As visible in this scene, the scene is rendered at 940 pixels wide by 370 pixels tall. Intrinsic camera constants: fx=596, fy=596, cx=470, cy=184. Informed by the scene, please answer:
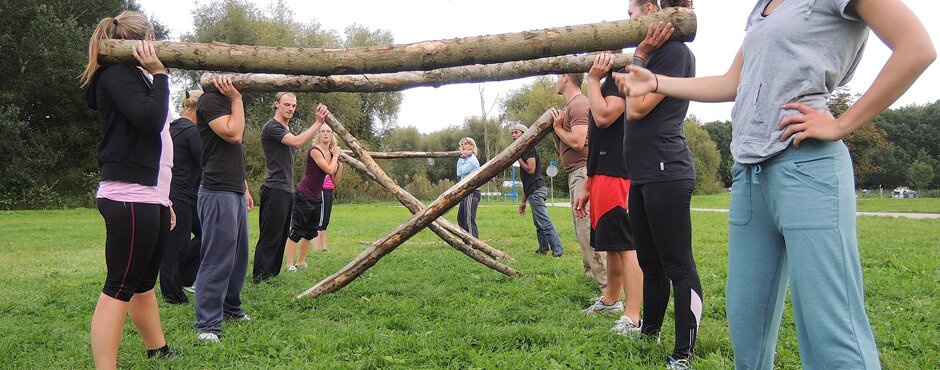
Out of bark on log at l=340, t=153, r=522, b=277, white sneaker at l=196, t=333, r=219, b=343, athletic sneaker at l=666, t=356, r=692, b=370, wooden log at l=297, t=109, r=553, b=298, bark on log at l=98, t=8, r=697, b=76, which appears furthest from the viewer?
bark on log at l=340, t=153, r=522, b=277

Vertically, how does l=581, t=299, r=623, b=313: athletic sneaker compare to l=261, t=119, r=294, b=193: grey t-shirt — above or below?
below

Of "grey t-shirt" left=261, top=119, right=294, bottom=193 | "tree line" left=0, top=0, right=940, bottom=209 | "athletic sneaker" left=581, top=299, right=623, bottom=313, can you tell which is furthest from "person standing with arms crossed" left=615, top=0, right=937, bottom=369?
"tree line" left=0, top=0, right=940, bottom=209

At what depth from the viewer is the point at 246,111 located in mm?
33750

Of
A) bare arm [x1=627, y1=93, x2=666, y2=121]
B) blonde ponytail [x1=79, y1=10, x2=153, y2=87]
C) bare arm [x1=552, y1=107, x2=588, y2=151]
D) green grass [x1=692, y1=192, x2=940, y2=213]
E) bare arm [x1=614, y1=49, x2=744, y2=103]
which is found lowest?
green grass [x1=692, y1=192, x2=940, y2=213]

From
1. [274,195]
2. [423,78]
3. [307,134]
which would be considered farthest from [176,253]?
[423,78]

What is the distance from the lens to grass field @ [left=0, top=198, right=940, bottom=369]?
12.2ft

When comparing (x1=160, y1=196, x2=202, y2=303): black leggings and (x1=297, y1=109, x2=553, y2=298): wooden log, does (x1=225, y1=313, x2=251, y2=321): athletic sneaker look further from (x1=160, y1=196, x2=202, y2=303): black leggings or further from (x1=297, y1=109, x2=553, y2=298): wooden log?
(x1=160, y1=196, x2=202, y2=303): black leggings

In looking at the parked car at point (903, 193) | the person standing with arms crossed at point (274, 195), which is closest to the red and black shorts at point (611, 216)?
the person standing with arms crossed at point (274, 195)

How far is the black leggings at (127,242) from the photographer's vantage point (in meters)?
3.22

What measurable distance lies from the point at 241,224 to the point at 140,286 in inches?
54.0

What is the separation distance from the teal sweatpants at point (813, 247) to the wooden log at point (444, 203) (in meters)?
3.37

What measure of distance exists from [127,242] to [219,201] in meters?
1.44

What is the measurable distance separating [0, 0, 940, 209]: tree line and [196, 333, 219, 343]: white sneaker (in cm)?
2382

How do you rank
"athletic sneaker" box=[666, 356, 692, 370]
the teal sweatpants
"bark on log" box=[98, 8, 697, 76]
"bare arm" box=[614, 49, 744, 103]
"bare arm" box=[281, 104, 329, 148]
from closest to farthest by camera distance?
1. the teal sweatpants
2. "bare arm" box=[614, 49, 744, 103]
3. "bark on log" box=[98, 8, 697, 76]
4. "athletic sneaker" box=[666, 356, 692, 370]
5. "bare arm" box=[281, 104, 329, 148]
